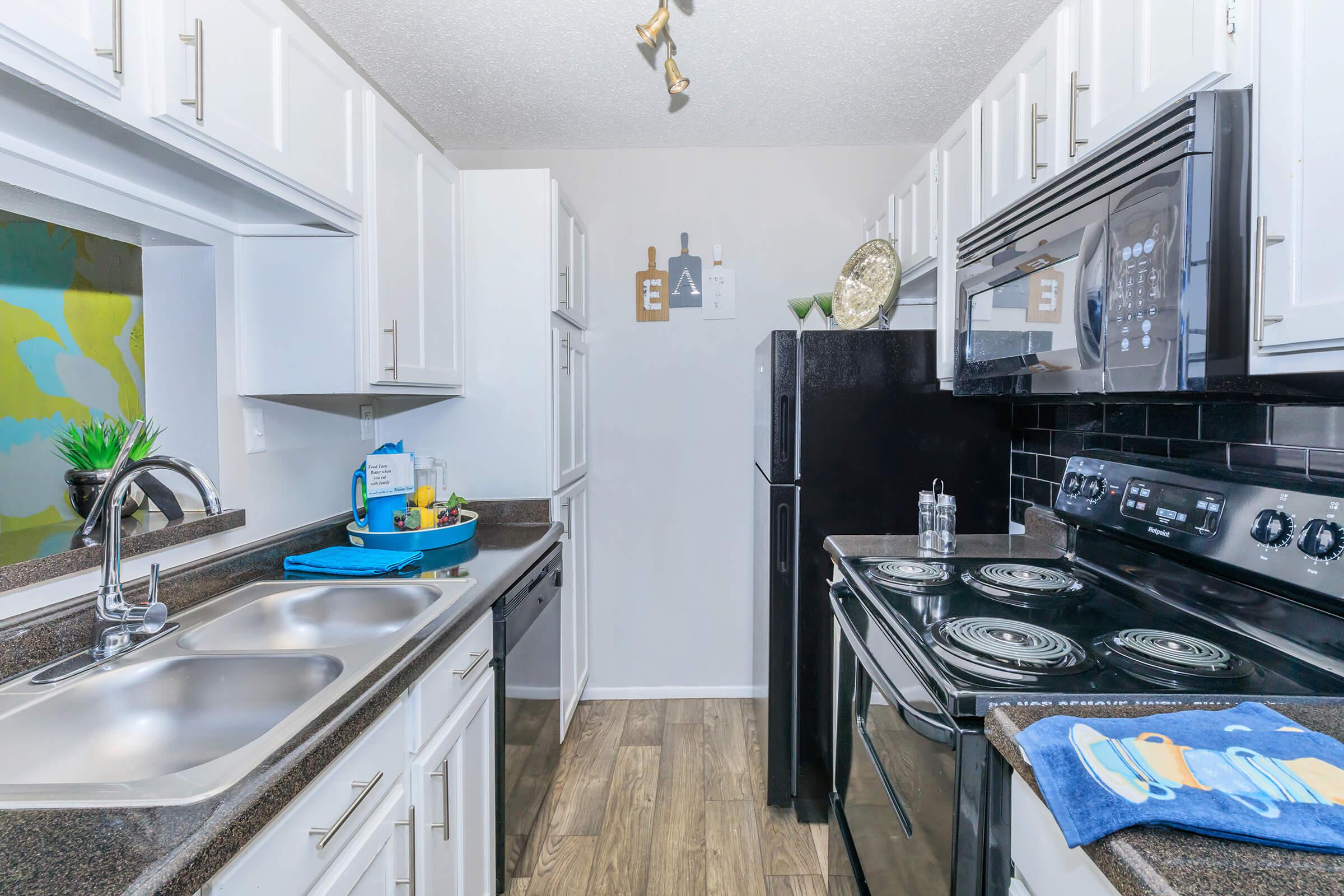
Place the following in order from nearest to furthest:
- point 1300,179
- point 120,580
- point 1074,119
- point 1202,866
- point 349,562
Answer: point 1202,866 < point 1300,179 < point 120,580 < point 1074,119 < point 349,562

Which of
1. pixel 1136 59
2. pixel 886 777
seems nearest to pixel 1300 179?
pixel 1136 59

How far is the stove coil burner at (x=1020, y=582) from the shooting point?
143 cm

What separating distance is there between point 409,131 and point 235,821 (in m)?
1.87

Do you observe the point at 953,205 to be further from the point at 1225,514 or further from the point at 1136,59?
the point at 1225,514

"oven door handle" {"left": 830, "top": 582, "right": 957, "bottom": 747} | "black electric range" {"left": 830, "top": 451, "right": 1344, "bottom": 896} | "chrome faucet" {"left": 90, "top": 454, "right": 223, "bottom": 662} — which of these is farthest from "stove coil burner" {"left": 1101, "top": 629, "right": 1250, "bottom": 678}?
"chrome faucet" {"left": 90, "top": 454, "right": 223, "bottom": 662}

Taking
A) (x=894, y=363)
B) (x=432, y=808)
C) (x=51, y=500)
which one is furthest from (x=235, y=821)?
(x=894, y=363)

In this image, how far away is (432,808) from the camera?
4.37ft

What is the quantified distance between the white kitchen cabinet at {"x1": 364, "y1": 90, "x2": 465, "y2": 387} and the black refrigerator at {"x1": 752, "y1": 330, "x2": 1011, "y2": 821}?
109 cm

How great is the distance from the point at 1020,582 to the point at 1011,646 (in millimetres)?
438

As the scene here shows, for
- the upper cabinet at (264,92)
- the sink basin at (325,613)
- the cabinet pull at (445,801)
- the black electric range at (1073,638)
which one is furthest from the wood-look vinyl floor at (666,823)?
the upper cabinet at (264,92)

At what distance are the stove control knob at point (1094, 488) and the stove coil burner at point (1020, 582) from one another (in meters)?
0.19

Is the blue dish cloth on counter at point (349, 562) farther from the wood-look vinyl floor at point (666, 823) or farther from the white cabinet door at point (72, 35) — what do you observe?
Result: the white cabinet door at point (72, 35)

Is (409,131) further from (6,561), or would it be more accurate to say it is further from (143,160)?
(6,561)

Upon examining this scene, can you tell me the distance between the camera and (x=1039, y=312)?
1.42 m
